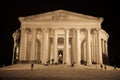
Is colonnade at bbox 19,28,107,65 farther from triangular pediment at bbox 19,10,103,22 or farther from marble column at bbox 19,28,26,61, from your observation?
triangular pediment at bbox 19,10,103,22

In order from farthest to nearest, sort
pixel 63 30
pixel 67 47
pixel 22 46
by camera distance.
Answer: pixel 63 30 < pixel 22 46 < pixel 67 47

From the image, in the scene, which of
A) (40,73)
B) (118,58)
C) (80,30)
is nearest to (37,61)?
(80,30)

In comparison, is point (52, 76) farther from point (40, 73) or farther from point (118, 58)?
point (118, 58)

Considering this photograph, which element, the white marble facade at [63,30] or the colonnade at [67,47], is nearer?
the colonnade at [67,47]

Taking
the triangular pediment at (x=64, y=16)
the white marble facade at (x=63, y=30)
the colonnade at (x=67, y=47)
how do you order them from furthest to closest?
the triangular pediment at (x=64, y=16) → the white marble facade at (x=63, y=30) → the colonnade at (x=67, y=47)

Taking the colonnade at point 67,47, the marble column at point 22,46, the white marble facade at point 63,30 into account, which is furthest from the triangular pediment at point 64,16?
the marble column at point 22,46

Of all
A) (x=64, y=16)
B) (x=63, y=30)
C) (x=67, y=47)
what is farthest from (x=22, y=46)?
(x=64, y=16)

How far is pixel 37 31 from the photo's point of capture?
67062mm

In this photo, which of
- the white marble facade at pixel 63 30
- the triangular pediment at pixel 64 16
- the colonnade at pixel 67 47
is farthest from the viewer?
the triangular pediment at pixel 64 16

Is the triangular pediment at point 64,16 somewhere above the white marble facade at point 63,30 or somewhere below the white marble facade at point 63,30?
above

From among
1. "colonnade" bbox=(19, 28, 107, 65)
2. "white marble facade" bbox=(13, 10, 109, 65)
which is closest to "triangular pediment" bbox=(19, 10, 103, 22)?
"white marble facade" bbox=(13, 10, 109, 65)

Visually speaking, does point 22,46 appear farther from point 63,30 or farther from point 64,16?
point 64,16

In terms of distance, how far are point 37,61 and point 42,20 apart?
993 centimetres

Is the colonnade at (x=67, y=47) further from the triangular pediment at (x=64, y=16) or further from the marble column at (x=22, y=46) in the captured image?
the triangular pediment at (x=64, y=16)
